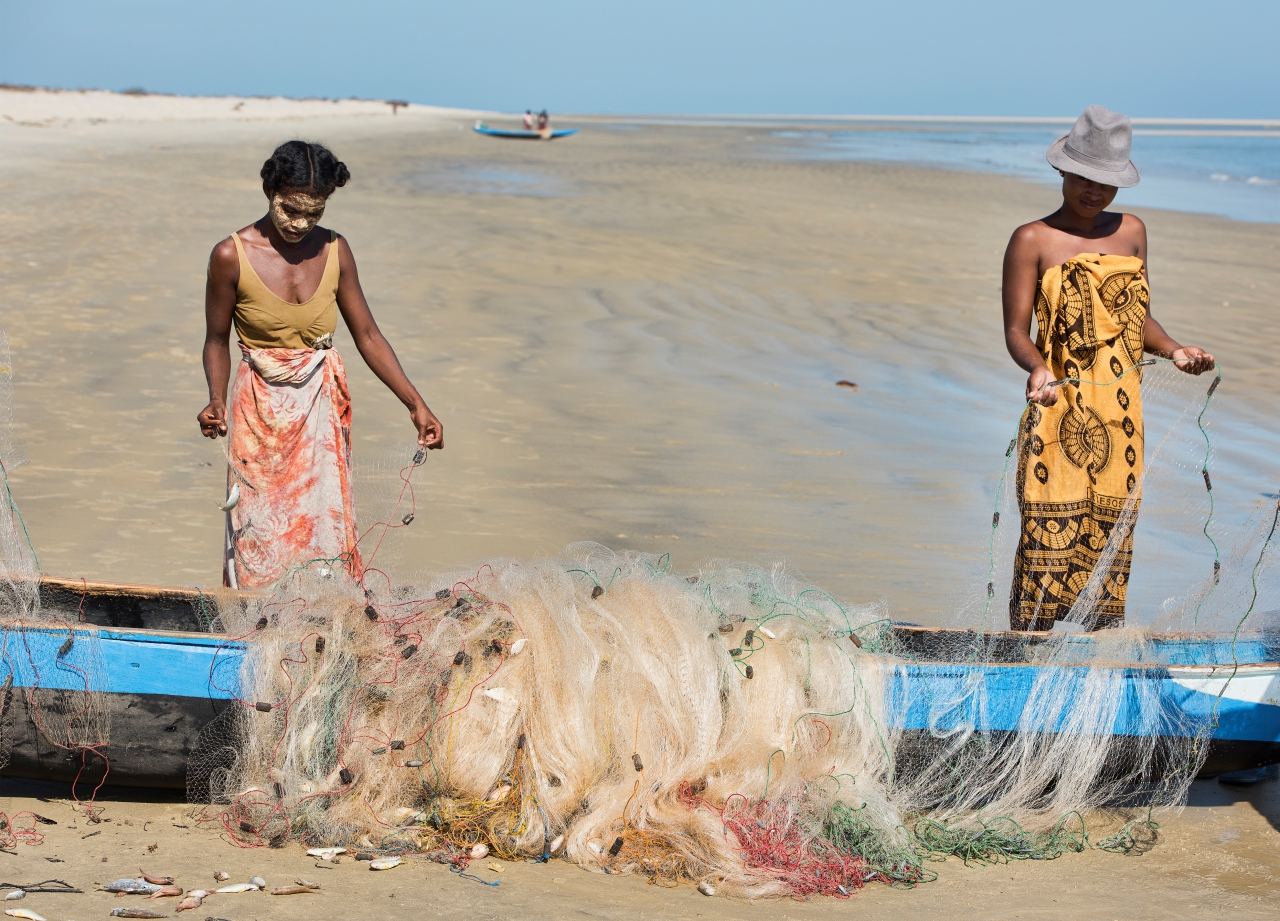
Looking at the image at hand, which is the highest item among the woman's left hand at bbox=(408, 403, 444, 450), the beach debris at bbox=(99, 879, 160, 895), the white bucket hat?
the white bucket hat

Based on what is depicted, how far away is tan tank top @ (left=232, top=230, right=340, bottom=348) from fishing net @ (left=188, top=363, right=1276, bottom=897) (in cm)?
73

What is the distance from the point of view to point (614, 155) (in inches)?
1247

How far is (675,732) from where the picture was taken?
3.26 meters

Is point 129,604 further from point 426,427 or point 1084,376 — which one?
point 1084,376

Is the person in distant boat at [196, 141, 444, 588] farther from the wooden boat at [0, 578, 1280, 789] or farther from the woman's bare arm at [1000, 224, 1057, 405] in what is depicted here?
the woman's bare arm at [1000, 224, 1057, 405]

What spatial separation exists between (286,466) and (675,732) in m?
1.50

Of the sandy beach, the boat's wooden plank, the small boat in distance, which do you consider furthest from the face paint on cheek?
the small boat in distance

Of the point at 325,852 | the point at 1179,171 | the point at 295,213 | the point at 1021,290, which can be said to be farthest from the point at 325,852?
the point at 1179,171

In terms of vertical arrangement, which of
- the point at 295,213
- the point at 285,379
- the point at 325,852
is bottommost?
the point at 325,852

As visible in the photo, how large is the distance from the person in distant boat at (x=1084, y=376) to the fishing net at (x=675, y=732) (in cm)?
27

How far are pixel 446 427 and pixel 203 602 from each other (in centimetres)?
361

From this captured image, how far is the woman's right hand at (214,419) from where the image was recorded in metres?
3.68

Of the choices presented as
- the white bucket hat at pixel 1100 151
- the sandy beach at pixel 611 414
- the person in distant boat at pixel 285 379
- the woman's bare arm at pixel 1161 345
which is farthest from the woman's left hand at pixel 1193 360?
the person in distant boat at pixel 285 379

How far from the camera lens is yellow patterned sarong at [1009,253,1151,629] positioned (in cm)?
378
